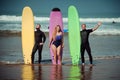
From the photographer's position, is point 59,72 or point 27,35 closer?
point 59,72

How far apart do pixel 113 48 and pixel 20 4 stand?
71.4 metres

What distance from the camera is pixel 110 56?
16.8 metres

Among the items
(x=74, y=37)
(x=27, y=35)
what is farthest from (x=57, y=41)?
(x=27, y=35)

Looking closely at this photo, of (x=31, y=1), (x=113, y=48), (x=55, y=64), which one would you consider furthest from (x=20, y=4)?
(x=55, y=64)

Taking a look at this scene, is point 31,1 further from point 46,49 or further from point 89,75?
point 89,75

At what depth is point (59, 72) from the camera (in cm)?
1202

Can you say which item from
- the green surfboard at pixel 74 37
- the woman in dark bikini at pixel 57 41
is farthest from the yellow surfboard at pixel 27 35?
the green surfboard at pixel 74 37

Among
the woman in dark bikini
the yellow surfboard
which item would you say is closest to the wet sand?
the woman in dark bikini

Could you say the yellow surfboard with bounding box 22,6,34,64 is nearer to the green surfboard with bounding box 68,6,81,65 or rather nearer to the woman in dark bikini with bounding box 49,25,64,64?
the woman in dark bikini with bounding box 49,25,64,64

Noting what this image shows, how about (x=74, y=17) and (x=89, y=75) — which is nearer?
(x=89, y=75)

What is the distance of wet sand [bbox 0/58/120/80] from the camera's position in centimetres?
1100

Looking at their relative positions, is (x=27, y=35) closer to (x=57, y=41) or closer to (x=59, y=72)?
(x=57, y=41)

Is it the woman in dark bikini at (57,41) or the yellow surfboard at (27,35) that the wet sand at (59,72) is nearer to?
the woman in dark bikini at (57,41)

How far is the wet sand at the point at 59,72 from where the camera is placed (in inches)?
433
